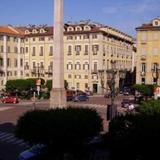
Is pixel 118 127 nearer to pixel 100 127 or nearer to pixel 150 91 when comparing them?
pixel 100 127

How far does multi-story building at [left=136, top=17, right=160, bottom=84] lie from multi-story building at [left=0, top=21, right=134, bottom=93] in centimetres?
722

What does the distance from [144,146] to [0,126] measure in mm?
27556

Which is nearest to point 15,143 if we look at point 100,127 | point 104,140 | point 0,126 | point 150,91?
point 0,126

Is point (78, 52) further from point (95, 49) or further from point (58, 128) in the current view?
point (58, 128)

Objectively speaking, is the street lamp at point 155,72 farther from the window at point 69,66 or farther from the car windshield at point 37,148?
the car windshield at point 37,148

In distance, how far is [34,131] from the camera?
70.9 ft

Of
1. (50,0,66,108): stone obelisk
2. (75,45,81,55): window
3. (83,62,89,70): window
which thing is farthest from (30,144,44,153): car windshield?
(75,45,81,55): window

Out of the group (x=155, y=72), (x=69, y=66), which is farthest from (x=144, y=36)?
(x=69, y=66)

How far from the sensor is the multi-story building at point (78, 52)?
327ft

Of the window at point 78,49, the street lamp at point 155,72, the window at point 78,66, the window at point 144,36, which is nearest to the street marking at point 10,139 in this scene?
the street lamp at point 155,72

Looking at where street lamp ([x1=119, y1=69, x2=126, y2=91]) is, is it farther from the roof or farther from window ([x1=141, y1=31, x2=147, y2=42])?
the roof

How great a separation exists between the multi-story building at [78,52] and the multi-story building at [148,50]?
722 cm

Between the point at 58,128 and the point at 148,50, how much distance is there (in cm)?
7319

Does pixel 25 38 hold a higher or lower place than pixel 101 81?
higher
